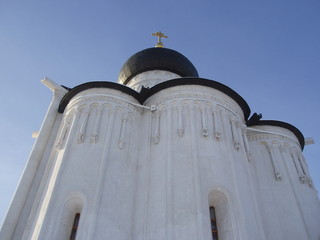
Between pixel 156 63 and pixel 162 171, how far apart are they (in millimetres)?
7619

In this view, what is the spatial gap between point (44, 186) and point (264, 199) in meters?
6.46

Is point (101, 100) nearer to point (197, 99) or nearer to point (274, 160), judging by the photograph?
point (197, 99)

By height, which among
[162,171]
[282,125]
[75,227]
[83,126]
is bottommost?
[75,227]

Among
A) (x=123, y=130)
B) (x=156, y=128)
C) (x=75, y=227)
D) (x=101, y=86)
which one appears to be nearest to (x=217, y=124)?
(x=156, y=128)

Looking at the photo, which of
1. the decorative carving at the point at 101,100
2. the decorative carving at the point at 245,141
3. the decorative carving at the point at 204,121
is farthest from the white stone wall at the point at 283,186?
the decorative carving at the point at 101,100

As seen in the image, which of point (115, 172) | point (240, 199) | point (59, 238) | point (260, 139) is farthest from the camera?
point (260, 139)

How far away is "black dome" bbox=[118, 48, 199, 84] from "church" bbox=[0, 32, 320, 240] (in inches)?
161

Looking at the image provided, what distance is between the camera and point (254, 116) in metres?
11.5

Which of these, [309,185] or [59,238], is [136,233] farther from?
[309,185]

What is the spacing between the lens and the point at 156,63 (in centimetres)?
1490

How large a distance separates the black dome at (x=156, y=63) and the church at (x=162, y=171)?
408 cm

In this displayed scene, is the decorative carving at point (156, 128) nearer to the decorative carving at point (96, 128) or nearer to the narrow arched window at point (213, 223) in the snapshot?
the decorative carving at point (96, 128)

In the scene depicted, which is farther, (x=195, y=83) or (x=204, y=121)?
(x=195, y=83)

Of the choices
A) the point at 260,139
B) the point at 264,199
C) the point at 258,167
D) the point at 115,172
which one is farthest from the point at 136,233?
the point at 260,139
